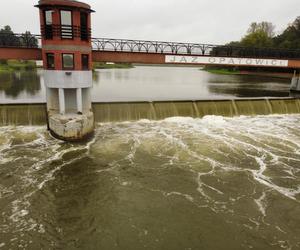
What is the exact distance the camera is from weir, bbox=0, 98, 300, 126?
885 inches

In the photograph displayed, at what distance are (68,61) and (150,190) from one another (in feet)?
38.0

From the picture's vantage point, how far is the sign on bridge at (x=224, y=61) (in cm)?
2566

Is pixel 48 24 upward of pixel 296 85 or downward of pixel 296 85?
upward

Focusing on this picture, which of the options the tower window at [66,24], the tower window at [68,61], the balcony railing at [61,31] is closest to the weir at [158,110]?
the tower window at [68,61]

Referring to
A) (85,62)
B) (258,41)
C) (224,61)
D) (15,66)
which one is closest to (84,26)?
(85,62)

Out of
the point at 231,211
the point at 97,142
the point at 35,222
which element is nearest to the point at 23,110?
the point at 97,142

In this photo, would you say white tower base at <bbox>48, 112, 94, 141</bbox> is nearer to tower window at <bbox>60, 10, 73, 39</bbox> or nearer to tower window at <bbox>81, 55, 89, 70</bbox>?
tower window at <bbox>81, 55, 89, 70</bbox>

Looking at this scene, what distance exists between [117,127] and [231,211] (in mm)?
13846

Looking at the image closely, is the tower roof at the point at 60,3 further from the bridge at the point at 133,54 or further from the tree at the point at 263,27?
the tree at the point at 263,27

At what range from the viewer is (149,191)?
516 inches

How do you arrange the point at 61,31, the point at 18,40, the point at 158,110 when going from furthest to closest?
1. the point at 158,110
2. the point at 18,40
3. the point at 61,31

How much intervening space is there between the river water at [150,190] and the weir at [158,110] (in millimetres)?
1255

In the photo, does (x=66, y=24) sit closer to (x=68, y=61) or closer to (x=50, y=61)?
(x=68, y=61)

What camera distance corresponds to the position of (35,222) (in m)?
10.7
